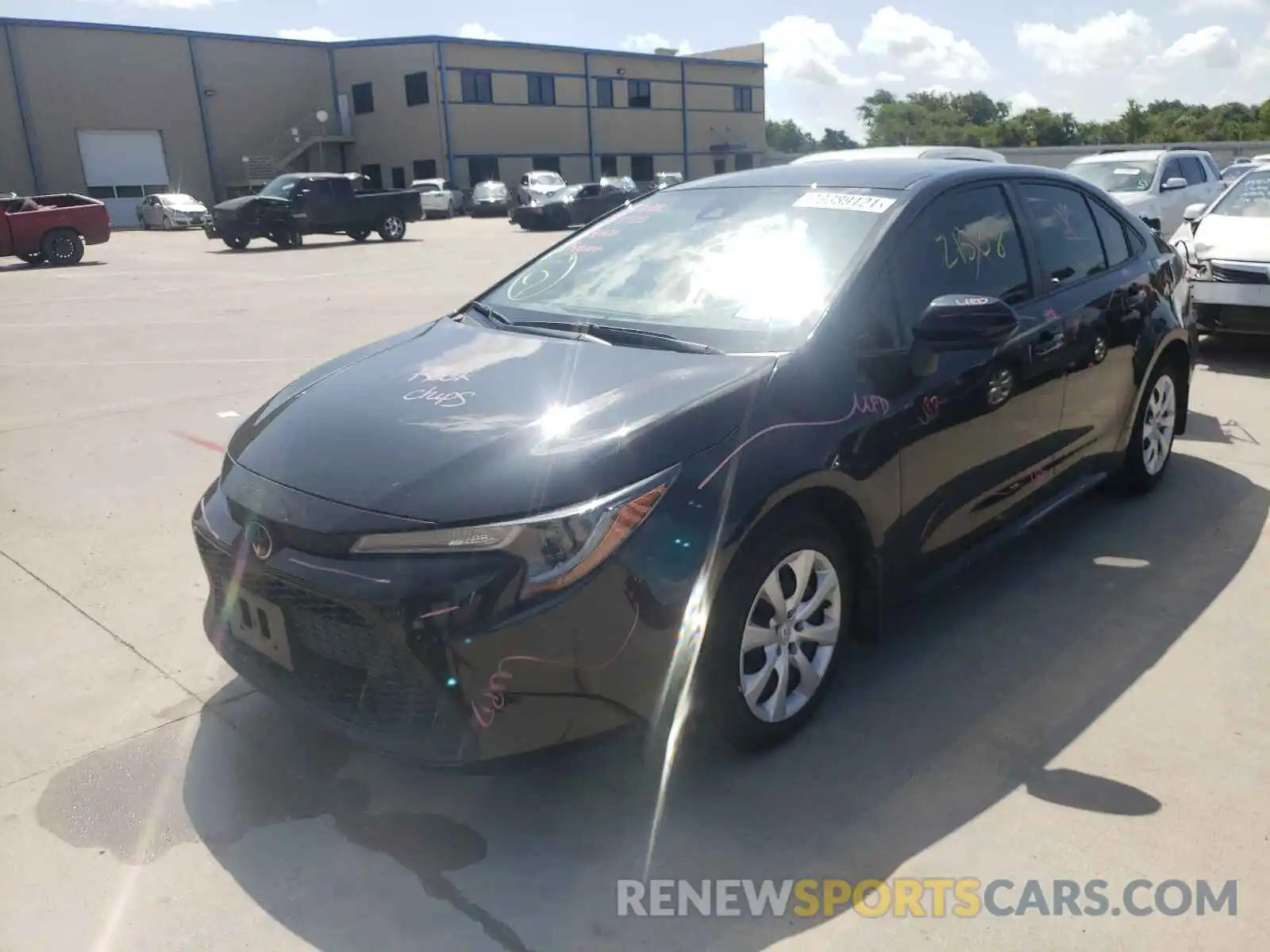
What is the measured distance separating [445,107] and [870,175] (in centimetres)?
4625

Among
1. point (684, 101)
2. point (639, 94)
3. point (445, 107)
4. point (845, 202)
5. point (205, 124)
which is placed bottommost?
point (845, 202)

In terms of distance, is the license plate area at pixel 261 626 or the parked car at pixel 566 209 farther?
the parked car at pixel 566 209

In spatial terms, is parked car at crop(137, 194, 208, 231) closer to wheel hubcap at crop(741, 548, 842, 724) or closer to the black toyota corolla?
the black toyota corolla

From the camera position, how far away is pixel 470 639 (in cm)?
243

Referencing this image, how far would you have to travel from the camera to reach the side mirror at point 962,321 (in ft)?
10.4

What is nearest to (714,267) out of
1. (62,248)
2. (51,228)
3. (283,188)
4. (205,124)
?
(51,228)

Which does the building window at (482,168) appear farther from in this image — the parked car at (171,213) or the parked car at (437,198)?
the parked car at (171,213)

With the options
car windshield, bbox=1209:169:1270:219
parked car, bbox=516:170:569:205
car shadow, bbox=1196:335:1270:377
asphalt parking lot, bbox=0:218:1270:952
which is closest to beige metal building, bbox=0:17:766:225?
parked car, bbox=516:170:569:205

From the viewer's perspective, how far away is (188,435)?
6711mm

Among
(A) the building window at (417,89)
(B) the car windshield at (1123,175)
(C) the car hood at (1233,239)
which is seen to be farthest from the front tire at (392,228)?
(A) the building window at (417,89)

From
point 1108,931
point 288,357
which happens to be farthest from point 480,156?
point 1108,931

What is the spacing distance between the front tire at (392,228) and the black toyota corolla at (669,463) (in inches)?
937

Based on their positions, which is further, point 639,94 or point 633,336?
point 639,94

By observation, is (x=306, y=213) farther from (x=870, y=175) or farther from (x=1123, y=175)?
(x=870, y=175)
